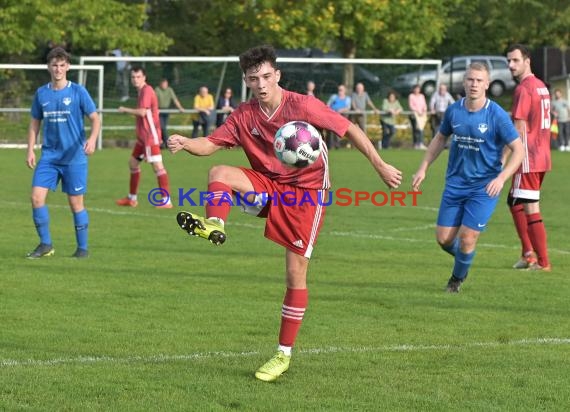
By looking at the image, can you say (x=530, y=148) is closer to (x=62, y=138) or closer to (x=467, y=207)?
(x=467, y=207)

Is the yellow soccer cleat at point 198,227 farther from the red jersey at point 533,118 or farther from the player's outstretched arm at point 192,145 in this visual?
the red jersey at point 533,118

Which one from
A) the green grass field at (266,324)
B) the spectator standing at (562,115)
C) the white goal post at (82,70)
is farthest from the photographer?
the spectator standing at (562,115)

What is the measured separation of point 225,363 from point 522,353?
1969 mm

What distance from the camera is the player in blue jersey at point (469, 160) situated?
35.1 ft

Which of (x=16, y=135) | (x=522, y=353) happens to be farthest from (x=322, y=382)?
(x=16, y=135)

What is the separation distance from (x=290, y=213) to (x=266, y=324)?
2014 millimetres

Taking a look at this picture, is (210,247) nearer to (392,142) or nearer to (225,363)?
(225,363)

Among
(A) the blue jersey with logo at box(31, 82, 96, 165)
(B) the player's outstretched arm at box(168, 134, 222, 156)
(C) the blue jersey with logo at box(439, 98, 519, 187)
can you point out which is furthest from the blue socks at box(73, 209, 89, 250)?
(B) the player's outstretched arm at box(168, 134, 222, 156)

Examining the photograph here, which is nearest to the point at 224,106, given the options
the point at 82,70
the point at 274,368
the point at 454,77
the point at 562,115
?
the point at 82,70

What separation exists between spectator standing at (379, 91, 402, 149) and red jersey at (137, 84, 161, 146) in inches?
641

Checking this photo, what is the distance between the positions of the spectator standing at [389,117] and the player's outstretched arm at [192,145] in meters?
27.5

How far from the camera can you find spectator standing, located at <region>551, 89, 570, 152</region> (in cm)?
3597

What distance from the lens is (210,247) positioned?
14.5 meters

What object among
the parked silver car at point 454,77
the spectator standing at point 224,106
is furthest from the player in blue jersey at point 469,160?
the spectator standing at point 224,106
